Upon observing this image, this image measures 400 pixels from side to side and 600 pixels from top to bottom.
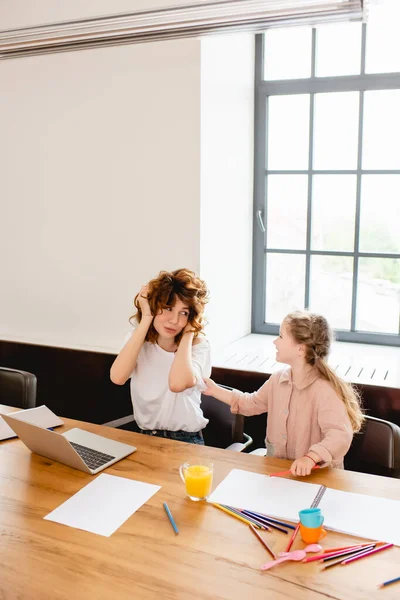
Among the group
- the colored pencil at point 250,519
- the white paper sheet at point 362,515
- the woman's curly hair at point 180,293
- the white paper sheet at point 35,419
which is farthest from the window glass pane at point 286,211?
the colored pencil at point 250,519

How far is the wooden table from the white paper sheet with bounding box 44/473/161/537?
0.02 m

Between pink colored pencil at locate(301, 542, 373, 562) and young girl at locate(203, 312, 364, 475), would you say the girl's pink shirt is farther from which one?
pink colored pencil at locate(301, 542, 373, 562)

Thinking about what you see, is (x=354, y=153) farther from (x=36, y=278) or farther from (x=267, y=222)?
(x=36, y=278)

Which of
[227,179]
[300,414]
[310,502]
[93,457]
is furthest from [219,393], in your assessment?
[227,179]

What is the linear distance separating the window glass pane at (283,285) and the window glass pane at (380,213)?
37 cm

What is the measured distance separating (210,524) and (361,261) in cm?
203

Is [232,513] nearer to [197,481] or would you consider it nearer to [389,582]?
[197,481]

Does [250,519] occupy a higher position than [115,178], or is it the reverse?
[115,178]

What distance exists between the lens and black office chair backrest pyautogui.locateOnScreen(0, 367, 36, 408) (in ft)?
8.51

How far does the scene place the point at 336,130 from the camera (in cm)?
314

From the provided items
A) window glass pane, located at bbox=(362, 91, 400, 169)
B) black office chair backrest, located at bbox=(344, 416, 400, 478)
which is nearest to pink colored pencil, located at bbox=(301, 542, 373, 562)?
black office chair backrest, located at bbox=(344, 416, 400, 478)

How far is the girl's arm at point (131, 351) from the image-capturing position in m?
2.30

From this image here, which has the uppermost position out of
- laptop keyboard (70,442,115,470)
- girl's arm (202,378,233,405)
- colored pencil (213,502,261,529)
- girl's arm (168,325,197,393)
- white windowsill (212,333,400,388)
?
girl's arm (168,325,197,393)

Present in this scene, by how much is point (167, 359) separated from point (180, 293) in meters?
0.26
